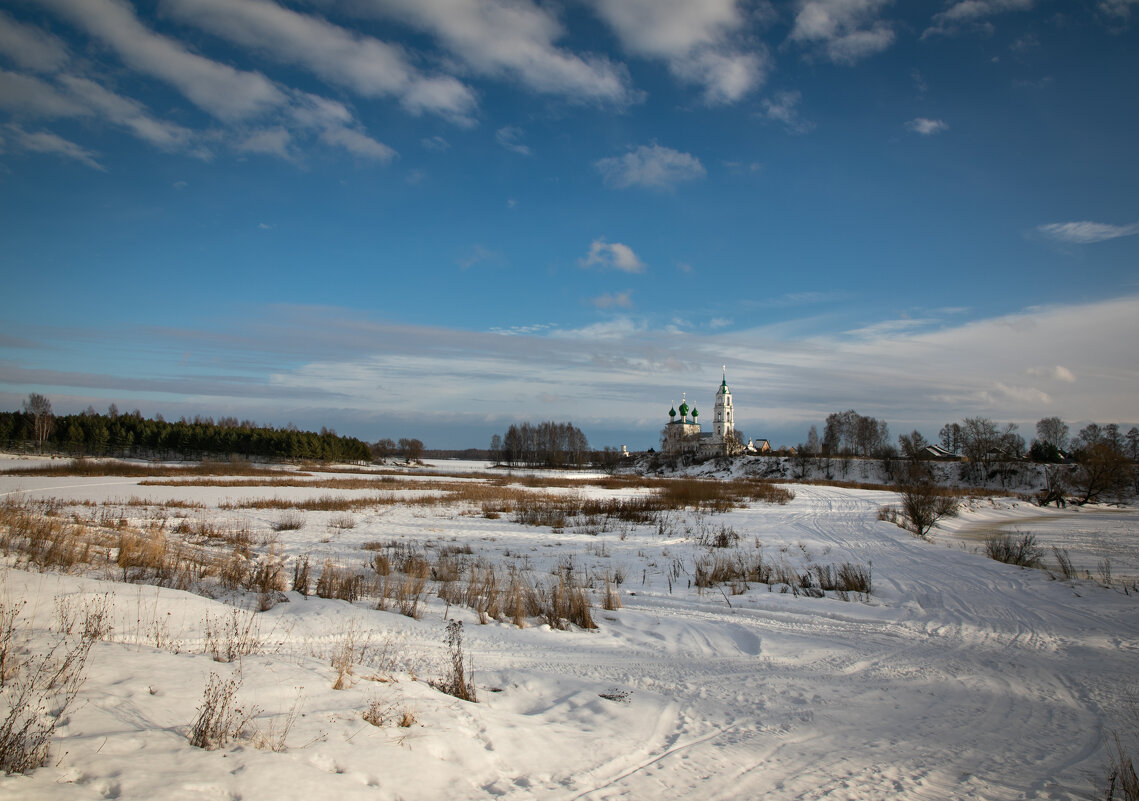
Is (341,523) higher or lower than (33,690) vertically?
lower

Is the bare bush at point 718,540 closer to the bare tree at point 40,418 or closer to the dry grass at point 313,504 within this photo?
the dry grass at point 313,504

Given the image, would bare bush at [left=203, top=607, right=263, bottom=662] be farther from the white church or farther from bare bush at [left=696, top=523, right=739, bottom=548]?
the white church

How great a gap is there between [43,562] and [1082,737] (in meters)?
13.2

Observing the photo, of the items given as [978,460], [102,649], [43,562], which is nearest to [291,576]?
[43,562]

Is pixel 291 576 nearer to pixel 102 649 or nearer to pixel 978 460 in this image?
pixel 102 649

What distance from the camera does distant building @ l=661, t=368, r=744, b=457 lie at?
463ft

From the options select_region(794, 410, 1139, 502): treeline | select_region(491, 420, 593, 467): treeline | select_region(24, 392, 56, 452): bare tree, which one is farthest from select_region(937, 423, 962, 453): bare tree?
select_region(24, 392, 56, 452): bare tree

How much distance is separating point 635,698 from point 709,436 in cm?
16475

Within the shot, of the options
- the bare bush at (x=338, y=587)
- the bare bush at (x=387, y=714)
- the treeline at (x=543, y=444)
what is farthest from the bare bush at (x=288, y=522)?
the treeline at (x=543, y=444)

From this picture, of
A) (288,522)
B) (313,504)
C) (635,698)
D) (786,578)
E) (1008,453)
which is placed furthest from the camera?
(1008,453)

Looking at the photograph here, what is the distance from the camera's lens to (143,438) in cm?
9856

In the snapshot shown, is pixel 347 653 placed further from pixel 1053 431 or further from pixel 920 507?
pixel 1053 431

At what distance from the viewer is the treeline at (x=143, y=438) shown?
92.4 metres

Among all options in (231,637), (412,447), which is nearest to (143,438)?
(412,447)
